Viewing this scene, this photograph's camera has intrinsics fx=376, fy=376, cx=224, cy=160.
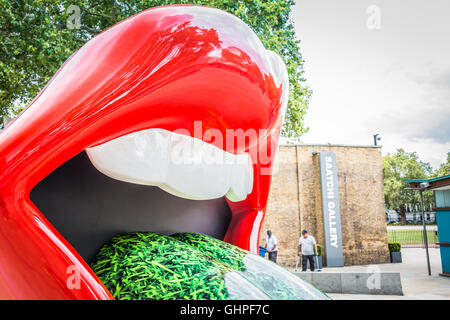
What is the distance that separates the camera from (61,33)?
24.1 feet

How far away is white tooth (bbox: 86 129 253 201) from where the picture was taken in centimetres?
146

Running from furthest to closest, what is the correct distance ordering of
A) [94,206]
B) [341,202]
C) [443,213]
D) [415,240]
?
[415,240] → [341,202] → [443,213] → [94,206]

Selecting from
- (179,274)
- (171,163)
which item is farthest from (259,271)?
(171,163)

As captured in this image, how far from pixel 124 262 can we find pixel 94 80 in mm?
658

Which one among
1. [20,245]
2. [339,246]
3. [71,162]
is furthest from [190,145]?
[339,246]

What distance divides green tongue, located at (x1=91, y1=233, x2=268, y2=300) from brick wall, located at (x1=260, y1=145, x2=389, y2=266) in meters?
11.7

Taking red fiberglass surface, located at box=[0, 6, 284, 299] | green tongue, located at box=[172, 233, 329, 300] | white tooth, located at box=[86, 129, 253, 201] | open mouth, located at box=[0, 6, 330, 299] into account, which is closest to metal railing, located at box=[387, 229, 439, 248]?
green tongue, located at box=[172, 233, 329, 300]

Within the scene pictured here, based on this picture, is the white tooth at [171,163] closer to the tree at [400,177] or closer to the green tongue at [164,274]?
the green tongue at [164,274]

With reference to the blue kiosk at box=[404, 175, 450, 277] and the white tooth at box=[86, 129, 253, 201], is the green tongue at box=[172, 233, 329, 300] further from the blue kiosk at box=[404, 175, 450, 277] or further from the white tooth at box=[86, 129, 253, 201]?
the blue kiosk at box=[404, 175, 450, 277]

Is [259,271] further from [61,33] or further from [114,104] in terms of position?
[61,33]

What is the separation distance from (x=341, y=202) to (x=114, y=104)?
1329 cm

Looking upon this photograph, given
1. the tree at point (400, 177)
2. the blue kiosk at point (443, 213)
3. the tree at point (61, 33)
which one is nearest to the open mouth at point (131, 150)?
the tree at point (61, 33)
